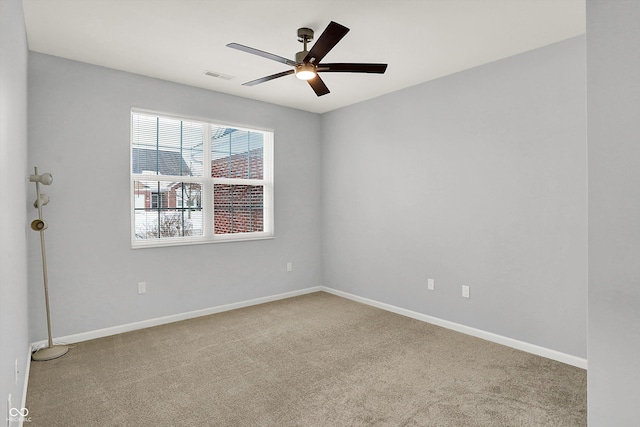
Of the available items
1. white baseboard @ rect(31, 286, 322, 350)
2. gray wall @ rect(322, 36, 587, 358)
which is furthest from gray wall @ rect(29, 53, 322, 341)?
gray wall @ rect(322, 36, 587, 358)

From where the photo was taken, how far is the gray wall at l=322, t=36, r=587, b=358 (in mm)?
2965

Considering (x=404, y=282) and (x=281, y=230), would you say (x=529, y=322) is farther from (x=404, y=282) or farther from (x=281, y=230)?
(x=281, y=230)

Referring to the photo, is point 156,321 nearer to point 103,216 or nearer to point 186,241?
point 186,241

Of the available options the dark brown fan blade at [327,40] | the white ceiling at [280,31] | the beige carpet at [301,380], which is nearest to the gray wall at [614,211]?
the beige carpet at [301,380]

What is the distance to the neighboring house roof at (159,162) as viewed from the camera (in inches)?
152

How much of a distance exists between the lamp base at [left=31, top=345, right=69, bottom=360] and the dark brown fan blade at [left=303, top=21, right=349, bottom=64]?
3.22 meters

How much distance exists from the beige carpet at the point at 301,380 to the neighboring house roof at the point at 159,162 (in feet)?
5.67

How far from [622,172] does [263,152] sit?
400cm

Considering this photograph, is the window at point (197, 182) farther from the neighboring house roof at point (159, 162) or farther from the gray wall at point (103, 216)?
the gray wall at point (103, 216)

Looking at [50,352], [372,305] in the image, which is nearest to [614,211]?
[372,305]

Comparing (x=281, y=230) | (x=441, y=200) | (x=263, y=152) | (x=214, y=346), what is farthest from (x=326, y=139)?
(x=214, y=346)

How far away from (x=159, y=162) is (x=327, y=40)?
254 cm

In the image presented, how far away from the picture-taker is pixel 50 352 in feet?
10.1

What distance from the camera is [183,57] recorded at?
131 inches
